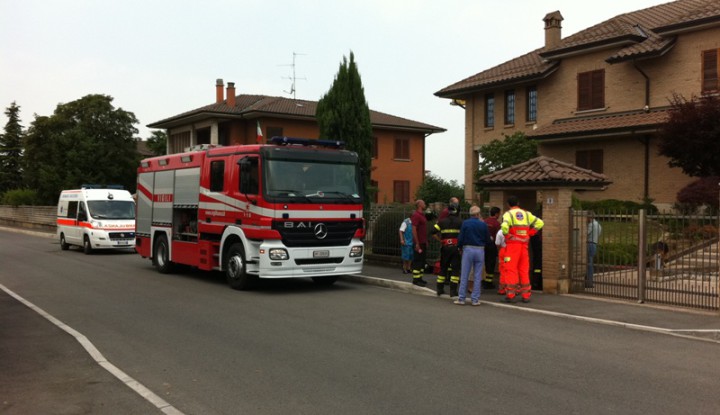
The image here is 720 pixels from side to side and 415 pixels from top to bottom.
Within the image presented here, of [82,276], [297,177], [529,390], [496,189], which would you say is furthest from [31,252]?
[529,390]

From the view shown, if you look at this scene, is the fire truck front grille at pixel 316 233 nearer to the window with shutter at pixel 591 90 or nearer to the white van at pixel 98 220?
the white van at pixel 98 220

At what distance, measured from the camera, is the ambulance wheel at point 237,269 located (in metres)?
12.5

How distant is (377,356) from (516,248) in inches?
186

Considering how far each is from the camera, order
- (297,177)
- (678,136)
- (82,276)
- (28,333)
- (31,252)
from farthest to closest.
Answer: (31,252), (678,136), (82,276), (297,177), (28,333)

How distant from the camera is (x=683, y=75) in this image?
24.1m

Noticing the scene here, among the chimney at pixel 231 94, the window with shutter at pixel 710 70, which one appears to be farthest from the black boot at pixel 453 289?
the chimney at pixel 231 94

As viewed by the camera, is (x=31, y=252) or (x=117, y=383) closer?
(x=117, y=383)

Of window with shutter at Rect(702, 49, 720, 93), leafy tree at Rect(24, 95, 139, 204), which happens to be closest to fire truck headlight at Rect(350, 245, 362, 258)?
window with shutter at Rect(702, 49, 720, 93)

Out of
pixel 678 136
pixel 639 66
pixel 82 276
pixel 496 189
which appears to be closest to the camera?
pixel 496 189

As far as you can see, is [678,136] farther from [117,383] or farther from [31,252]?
[31,252]

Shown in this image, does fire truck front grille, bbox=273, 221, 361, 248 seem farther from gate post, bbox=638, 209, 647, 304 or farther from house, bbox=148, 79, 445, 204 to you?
house, bbox=148, 79, 445, 204

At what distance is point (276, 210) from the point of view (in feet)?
38.8

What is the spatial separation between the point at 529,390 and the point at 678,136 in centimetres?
1714

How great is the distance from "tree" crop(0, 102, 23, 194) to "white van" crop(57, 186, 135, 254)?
169ft
